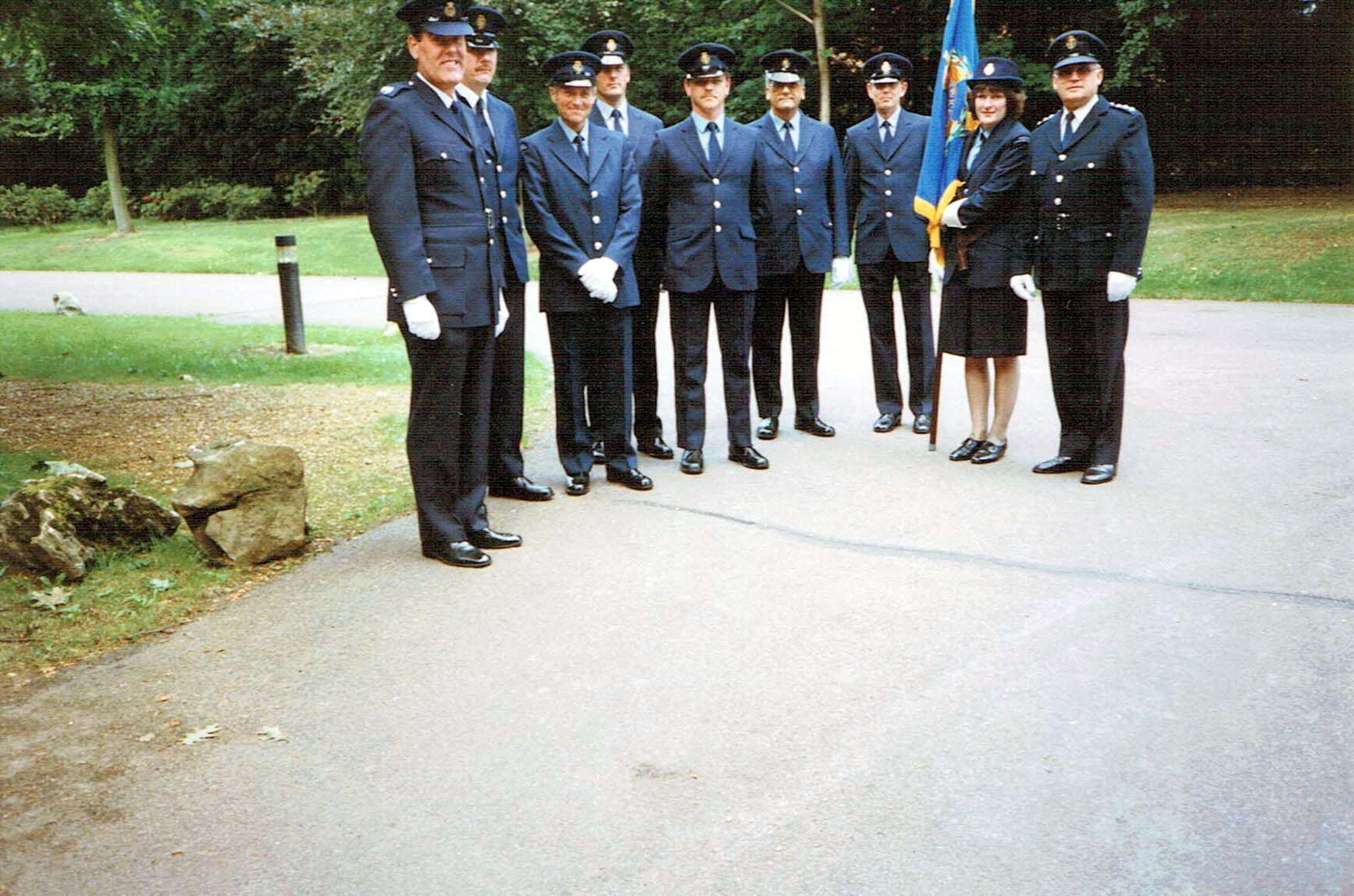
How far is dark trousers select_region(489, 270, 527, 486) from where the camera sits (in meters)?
6.66

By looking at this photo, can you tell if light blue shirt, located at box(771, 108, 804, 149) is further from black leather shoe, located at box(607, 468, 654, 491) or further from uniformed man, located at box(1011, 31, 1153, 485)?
black leather shoe, located at box(607, 468, 654, 491)

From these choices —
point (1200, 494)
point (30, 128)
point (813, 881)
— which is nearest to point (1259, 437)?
point (1200, 494)

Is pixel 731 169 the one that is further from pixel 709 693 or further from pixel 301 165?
pixel 301 165

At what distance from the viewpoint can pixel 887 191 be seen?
27.7ft

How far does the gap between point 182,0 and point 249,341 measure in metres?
4.20

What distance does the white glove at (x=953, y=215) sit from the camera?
7.42 metres

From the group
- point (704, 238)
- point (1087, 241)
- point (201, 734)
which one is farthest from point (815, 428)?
point (201, 734)

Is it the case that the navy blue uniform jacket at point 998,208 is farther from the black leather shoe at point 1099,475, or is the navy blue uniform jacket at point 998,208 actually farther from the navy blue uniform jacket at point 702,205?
A: the navy blue uniform jacket at point 702,205

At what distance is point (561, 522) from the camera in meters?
6.46

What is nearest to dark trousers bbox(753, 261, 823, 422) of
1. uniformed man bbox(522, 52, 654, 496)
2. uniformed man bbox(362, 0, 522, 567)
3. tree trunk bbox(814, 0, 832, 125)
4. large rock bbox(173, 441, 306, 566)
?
uniformed man bbox(522, 52, 654, 496)

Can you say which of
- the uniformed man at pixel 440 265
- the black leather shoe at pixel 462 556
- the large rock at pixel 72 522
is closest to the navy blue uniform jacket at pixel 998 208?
the uniformed man at pixel 440 265

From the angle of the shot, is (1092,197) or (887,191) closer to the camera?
(1092,197)

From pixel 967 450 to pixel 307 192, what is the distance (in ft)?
114

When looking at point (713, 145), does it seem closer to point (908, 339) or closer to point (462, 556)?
point (908, 339)
